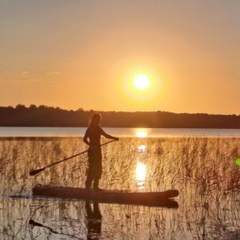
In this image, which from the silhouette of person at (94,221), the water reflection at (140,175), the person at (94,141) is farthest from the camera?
the water reflection at (140,175)

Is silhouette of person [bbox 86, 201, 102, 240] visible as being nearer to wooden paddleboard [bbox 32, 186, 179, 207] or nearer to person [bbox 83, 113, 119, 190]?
wooden paddleboard [bbox 32, 186, 179, 207]

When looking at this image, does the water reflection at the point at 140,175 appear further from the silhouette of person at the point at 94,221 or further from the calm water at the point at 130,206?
the silhouette of person at the point at 94,221

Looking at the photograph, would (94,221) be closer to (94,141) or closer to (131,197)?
(131,197)

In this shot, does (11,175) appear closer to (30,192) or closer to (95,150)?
(30,192)

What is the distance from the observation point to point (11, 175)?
18.5 m

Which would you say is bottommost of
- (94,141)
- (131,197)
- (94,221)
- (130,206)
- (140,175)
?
(94,221)

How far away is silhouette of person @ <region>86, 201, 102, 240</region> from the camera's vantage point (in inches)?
423

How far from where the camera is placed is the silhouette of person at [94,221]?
10733mm

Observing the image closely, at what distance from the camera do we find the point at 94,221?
482 inches

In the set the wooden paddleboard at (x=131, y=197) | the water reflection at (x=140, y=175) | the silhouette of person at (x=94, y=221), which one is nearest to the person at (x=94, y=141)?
the wooden paddleboard at (x=131, y=197)

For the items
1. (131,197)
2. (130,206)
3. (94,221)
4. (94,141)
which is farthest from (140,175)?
(94,221)

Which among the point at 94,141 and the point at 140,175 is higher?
the point at 94,141

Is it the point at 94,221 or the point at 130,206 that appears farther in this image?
the point at 130,206

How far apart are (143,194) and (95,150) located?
5.76 feet
